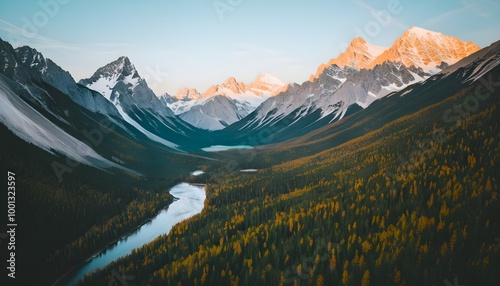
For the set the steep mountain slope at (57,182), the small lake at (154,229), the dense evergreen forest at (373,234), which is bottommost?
the dense evergreen forest at (373,234)

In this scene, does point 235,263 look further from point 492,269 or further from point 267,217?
point 492,269

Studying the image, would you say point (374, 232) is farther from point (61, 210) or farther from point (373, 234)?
point (61, 210)

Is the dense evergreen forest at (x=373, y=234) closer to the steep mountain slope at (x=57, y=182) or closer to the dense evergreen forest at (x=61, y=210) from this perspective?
the dense evergreen forest at (x=61, y=210)

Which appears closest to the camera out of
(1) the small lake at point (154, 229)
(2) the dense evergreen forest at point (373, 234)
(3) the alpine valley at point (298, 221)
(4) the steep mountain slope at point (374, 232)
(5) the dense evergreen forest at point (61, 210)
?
(2) the dense evergreen forest at point (373, 234)

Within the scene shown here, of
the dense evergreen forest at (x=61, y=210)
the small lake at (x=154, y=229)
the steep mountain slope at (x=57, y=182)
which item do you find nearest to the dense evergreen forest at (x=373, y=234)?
the small lake at (x=154, y=229)

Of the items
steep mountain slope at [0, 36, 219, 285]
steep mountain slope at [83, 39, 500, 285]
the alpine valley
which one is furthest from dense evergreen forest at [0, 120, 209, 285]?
steep mountain slope at [83, 39, 500, 285]

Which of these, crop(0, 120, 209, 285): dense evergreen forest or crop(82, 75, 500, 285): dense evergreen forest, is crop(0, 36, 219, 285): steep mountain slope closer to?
crop(0, 120, 209, 285): dense evergreen forest

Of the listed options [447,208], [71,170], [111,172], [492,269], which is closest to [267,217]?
[447,208]
